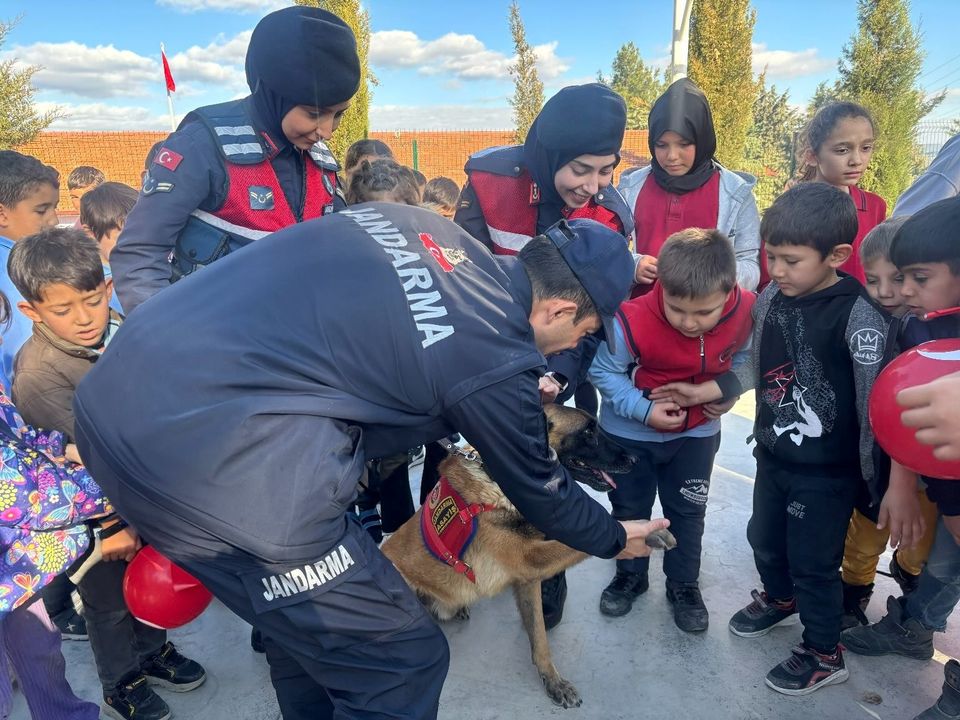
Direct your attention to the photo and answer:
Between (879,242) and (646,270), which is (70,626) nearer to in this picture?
(646,270)

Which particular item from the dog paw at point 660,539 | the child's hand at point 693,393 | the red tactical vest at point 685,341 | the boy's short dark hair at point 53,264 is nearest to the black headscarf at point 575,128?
the red tactical vest at point 685,341

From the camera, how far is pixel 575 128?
103 inches

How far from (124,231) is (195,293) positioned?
102 centimetres

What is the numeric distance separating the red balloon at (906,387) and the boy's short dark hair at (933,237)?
0.37m

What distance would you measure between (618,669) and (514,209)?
210 cm

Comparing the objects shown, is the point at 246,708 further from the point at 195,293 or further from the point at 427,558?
the point at 195,293

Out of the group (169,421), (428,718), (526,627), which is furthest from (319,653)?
(526,627)

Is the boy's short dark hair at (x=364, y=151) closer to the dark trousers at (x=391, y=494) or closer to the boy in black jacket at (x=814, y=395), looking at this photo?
the dark trousers at (x=391, y=494)

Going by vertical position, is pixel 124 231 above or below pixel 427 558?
above

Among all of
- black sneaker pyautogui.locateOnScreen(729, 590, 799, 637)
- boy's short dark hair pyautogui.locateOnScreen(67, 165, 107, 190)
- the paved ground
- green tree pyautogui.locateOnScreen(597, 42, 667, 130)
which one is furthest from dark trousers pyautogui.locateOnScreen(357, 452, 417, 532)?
green tree pyautogui.locateOnScreen(597, 42, 667, 130)

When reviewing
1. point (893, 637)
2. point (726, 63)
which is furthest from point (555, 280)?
point (726, 63)

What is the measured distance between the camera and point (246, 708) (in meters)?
2.48

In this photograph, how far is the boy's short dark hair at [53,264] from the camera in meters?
2.29

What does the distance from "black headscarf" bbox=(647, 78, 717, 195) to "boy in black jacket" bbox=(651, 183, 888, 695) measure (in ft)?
2.70
